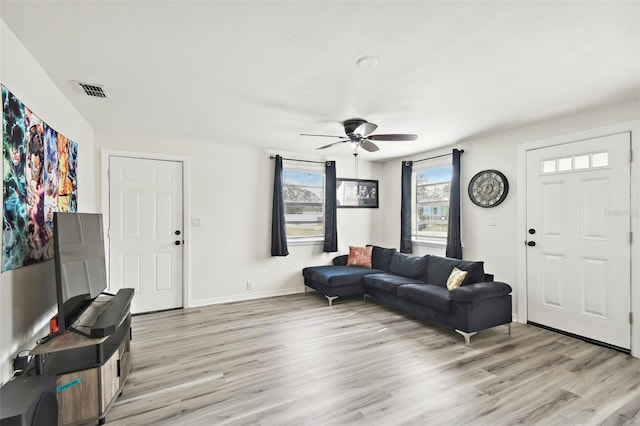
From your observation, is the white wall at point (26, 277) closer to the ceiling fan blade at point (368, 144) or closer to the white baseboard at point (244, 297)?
the white baseboard at point (244, 297)

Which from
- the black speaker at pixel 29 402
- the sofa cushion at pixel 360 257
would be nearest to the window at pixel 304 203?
the sofa cushion at pixel 360 257

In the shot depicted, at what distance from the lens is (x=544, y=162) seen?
11.7 ft

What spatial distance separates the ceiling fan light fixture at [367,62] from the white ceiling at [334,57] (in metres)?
0.04

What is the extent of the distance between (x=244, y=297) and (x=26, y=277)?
3072 millimetres

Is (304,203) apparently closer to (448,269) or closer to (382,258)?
(382,258)

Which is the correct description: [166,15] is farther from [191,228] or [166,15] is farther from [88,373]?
[191,228]

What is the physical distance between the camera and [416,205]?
5391 millimetres

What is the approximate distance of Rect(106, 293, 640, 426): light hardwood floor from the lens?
2035 millimetres

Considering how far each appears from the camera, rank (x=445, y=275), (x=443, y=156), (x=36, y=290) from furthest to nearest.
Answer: (x=443, y=156)
(x=445, y=275)
(x=36, y=290)

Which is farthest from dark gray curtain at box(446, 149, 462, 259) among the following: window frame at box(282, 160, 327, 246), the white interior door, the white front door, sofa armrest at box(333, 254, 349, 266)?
the white front door

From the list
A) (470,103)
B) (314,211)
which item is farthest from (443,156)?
(314,211)

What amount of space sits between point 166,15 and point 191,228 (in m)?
3.24

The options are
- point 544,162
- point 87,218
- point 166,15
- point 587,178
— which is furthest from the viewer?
point 544,162

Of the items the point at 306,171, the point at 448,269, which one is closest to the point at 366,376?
the point at 448,269
